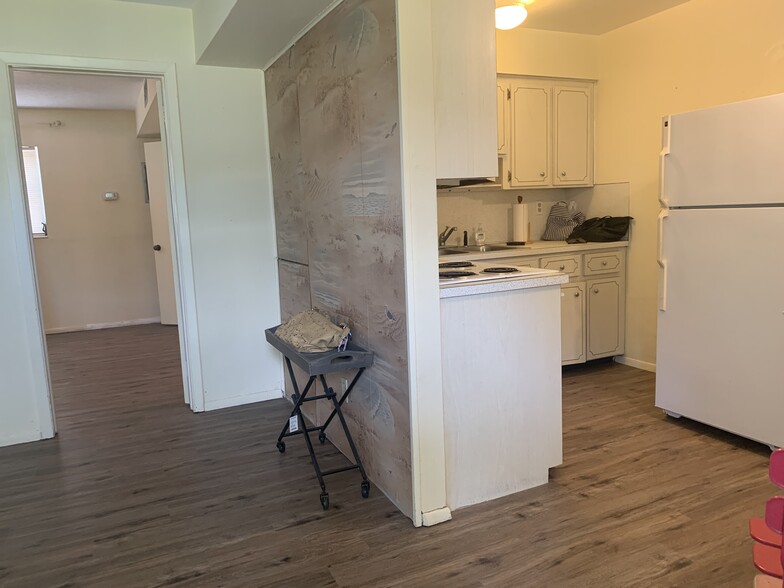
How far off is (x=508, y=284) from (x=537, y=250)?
5.49 feet

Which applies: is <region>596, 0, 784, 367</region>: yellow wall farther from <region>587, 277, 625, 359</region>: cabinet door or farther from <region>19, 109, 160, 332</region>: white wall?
<region>19, 109, 160, 332</region>: white wall

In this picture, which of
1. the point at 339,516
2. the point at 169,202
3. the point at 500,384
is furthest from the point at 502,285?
the point at 169,202

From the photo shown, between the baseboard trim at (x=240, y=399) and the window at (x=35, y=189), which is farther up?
the window at (x=35, y=189)

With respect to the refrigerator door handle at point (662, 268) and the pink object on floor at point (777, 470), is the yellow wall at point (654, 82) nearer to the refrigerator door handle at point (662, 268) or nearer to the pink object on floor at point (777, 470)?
the refrigerator door handle at point (662, 268)

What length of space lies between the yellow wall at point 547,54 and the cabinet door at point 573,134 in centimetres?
14

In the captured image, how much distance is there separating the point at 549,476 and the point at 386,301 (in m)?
1.17

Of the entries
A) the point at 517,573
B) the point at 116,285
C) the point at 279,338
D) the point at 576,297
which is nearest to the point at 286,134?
the point at 279,338

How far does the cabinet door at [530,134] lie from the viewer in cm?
430

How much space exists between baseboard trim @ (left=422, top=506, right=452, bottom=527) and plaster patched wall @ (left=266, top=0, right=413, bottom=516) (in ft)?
0.23

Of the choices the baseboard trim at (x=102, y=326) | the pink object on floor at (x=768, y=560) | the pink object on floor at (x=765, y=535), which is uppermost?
the pink object on floor at (x=765, y=535)

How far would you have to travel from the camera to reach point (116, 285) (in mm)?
7004

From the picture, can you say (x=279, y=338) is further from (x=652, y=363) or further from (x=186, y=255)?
(x=652, y=363)

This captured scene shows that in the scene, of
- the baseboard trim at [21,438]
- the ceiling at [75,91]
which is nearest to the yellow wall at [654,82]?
the ceiling at [75,91]

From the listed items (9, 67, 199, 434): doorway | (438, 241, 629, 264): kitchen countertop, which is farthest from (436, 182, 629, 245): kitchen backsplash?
(9, 67, 199, 434): doorway
